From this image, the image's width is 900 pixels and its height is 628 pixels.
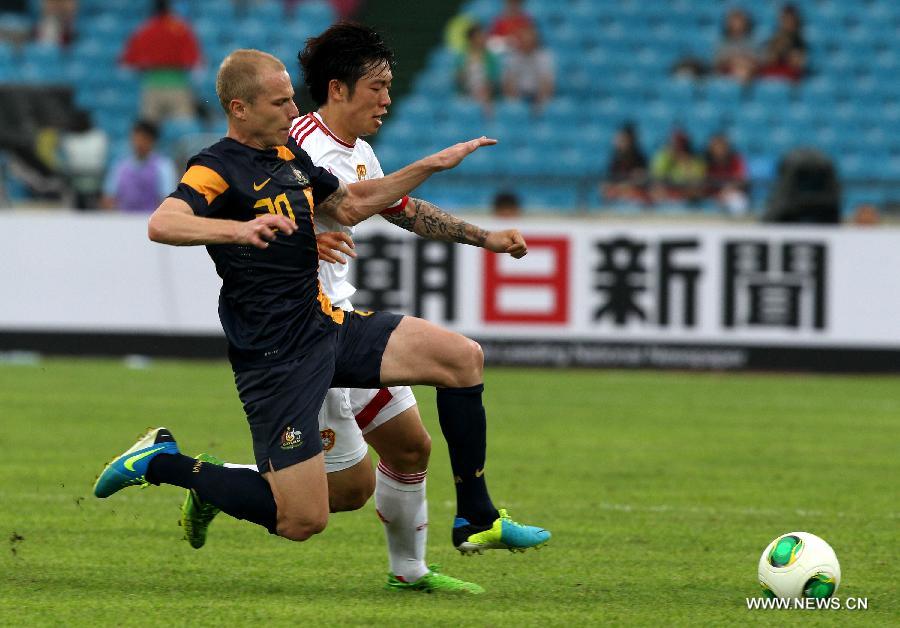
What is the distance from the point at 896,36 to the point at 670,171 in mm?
5624

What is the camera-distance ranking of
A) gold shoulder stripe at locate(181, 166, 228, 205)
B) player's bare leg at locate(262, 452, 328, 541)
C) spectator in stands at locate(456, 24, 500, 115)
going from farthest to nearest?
spectator in stands at locate(456, 24, 500, 115) < player's bare leg at locate(262, 452, 328, 541) < gold shoulder stripe at locate(181, 166, 228, 205)

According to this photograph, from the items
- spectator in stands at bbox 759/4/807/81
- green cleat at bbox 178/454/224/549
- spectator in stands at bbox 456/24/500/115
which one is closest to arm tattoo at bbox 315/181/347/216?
green cleat at bbox 178/454/224/549

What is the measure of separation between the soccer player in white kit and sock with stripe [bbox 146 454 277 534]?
0.22 metres

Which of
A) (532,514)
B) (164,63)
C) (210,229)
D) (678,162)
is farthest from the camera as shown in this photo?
(164,63)

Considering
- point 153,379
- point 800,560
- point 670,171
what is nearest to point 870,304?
point 670,171

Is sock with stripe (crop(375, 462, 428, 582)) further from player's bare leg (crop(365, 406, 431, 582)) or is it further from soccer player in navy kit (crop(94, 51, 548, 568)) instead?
soccer player in navy kit (crop(94, 51, 548, 568))

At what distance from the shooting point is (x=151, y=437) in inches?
255

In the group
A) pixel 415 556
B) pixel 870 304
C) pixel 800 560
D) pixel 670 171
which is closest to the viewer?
pixel 800 560

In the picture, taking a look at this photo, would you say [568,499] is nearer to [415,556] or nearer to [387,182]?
[415,556]

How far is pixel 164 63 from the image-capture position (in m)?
20.6

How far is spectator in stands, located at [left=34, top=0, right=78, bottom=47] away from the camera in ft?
76.8

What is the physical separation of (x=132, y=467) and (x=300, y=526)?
0.75m

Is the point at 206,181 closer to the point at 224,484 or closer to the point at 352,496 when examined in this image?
the point at 224,484

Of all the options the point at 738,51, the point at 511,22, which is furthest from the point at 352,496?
the point at 738,51
